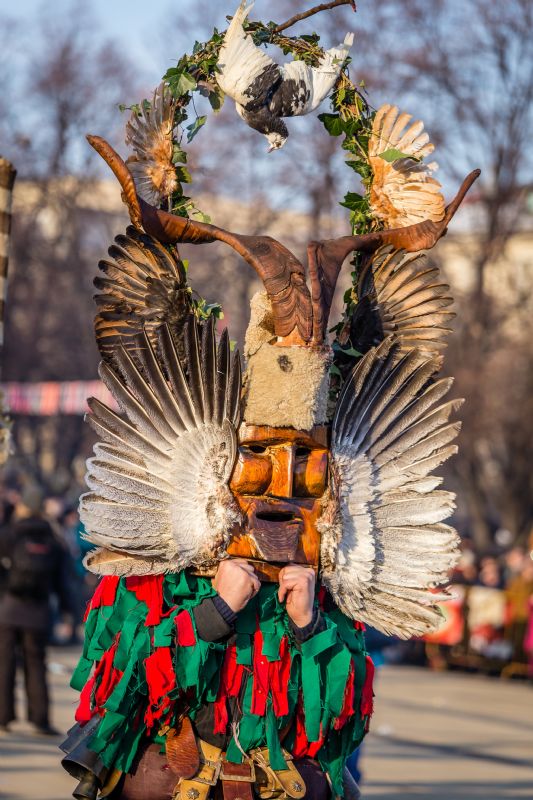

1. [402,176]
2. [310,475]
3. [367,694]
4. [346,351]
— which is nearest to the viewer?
[310,475]

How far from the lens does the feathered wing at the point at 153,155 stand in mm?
4551

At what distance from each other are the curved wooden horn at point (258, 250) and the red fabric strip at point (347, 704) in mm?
1028

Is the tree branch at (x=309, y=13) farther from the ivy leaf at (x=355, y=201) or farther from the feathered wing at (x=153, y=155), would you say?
the ivy leaf at (x=355, y=201)

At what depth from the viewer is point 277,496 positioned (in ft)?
14.0

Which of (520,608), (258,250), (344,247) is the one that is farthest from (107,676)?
(520,608)

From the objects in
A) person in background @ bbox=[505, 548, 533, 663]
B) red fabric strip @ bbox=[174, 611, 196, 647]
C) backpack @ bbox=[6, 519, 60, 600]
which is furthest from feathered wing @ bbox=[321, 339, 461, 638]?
person in background @ bbox=[505, 548, 533, 663]

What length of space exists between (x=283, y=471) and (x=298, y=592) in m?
0.37

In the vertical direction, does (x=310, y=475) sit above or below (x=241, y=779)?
above

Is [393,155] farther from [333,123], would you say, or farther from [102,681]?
[102,681]

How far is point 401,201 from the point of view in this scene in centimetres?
479

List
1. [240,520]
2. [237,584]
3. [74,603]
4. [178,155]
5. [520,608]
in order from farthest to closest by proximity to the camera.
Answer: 1. [520,608]
2. [74,603]
3. [178,155]
4. [240,520]
5. [237,584]

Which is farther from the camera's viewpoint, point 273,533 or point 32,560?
point 32,560

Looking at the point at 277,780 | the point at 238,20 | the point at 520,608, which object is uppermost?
the point at 238,20

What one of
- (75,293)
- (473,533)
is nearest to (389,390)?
(473,533)
